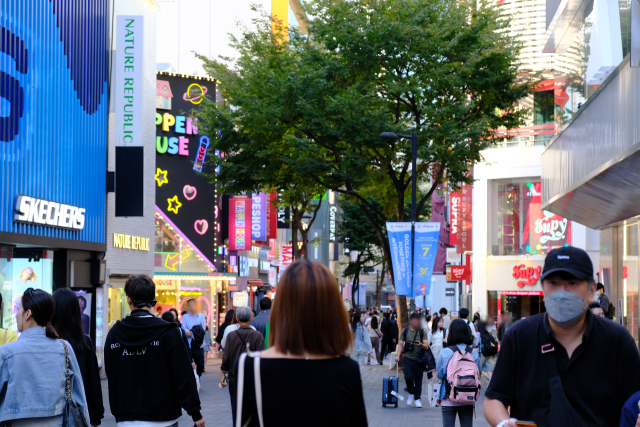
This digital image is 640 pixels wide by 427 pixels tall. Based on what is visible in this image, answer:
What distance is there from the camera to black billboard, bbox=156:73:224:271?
34.4 m

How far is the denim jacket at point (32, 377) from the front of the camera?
17.3 feet

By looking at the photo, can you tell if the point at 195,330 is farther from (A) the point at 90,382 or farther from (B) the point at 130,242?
(A) the point at 90,382

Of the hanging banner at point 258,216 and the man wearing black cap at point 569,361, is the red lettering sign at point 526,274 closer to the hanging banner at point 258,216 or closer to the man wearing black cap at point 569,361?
the hanging banner at point 258,216

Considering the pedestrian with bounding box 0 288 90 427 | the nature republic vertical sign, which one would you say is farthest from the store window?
the pedestrian with bounding box 0 288 90 427

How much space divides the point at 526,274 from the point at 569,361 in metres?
29.8

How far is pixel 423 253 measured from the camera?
20.1 metres

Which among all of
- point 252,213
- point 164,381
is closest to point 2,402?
point 164,381

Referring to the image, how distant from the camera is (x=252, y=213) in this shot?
3747 cm

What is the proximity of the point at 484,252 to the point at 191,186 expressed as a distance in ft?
42.1

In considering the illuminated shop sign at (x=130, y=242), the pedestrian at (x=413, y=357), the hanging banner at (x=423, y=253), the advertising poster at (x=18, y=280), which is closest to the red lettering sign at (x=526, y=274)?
the hanging banner at (x=423, y=253)

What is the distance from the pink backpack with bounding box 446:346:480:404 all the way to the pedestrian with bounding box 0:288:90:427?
5002mm

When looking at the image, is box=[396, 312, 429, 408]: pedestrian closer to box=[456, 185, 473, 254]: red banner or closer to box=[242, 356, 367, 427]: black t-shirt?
box=[242, 356, 367, 427]: black t-shirt

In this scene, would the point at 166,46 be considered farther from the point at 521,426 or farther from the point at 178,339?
the point at 521,426

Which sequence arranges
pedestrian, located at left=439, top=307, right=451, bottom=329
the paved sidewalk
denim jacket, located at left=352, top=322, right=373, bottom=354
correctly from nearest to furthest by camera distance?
the paved sidewalk → denim jacket, located at left=352, top=322, right=373, bottom=354 → pedestrian, located at left=439, top=307, right=451, bottom=329
